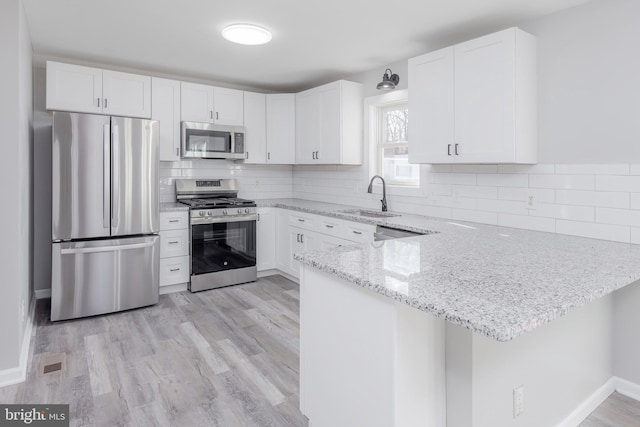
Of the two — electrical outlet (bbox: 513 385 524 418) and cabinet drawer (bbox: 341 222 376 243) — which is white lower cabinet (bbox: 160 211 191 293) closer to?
cabinet drawer (bbox: 341 222 376 243)

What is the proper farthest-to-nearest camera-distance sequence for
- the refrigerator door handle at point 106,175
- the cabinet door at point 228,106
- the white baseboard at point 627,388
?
the cabinet door at point 228,106
the refrigerator door handle at point 106,175
the white baseboard at point 627,388

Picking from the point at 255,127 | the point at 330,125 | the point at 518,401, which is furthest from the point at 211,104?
the point at 518,401

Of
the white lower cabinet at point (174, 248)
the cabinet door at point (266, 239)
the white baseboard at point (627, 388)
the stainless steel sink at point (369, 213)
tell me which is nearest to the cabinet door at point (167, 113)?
the white lower cabinet at point (174, 248)

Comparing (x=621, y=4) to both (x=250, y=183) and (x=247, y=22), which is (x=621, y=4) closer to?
(x=247, y=22)

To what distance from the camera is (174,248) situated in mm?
4078

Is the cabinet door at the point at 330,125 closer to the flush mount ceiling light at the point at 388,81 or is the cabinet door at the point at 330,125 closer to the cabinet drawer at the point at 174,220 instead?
the flush mount ceiling light at the point at 388,81

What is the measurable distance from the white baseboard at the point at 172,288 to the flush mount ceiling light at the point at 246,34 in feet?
8.16

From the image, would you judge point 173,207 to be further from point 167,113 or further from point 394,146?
point 394,146

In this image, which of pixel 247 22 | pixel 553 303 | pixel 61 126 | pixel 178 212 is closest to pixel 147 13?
pixel 247 22

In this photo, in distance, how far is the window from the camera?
392 cm

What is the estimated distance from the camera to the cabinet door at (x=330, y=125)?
4.21 m

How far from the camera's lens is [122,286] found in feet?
11.6

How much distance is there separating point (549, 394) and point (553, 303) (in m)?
0.93

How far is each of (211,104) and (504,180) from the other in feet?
10.3
